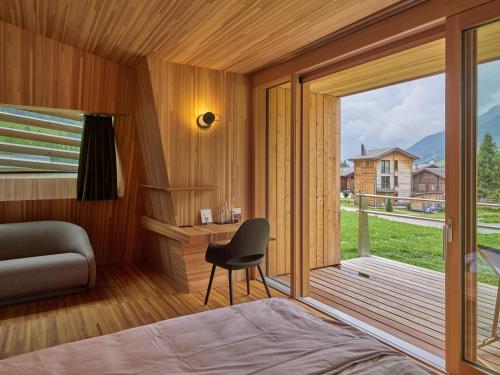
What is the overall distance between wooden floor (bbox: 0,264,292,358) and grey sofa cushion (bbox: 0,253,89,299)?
0.17 meters

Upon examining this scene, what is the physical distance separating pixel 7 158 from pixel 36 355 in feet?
12.3

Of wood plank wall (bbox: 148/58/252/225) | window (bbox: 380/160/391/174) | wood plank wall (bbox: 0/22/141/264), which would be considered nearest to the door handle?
wood plank wall (bbox: 148/58/252/225)

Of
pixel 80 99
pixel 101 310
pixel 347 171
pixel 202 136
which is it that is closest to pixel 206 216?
pixel 202 136

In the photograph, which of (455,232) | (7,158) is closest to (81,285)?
(7,158)

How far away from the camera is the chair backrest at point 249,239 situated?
3.23 metres

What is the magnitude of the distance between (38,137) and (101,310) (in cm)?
249

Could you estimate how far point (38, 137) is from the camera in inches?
173

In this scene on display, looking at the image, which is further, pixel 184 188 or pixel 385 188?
pixel 385 188

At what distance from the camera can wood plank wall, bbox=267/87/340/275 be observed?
448 cm

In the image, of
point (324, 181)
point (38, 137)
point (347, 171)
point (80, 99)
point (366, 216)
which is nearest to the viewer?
point (80, 99)

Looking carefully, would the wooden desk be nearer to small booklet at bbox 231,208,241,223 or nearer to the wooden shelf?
small booklet at bbox 231,208,241,223

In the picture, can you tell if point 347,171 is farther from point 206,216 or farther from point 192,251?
point 192,251

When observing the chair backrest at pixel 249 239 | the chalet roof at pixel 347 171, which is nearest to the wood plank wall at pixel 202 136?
the chair backrest at pixel 249 239

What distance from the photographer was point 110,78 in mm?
4262
